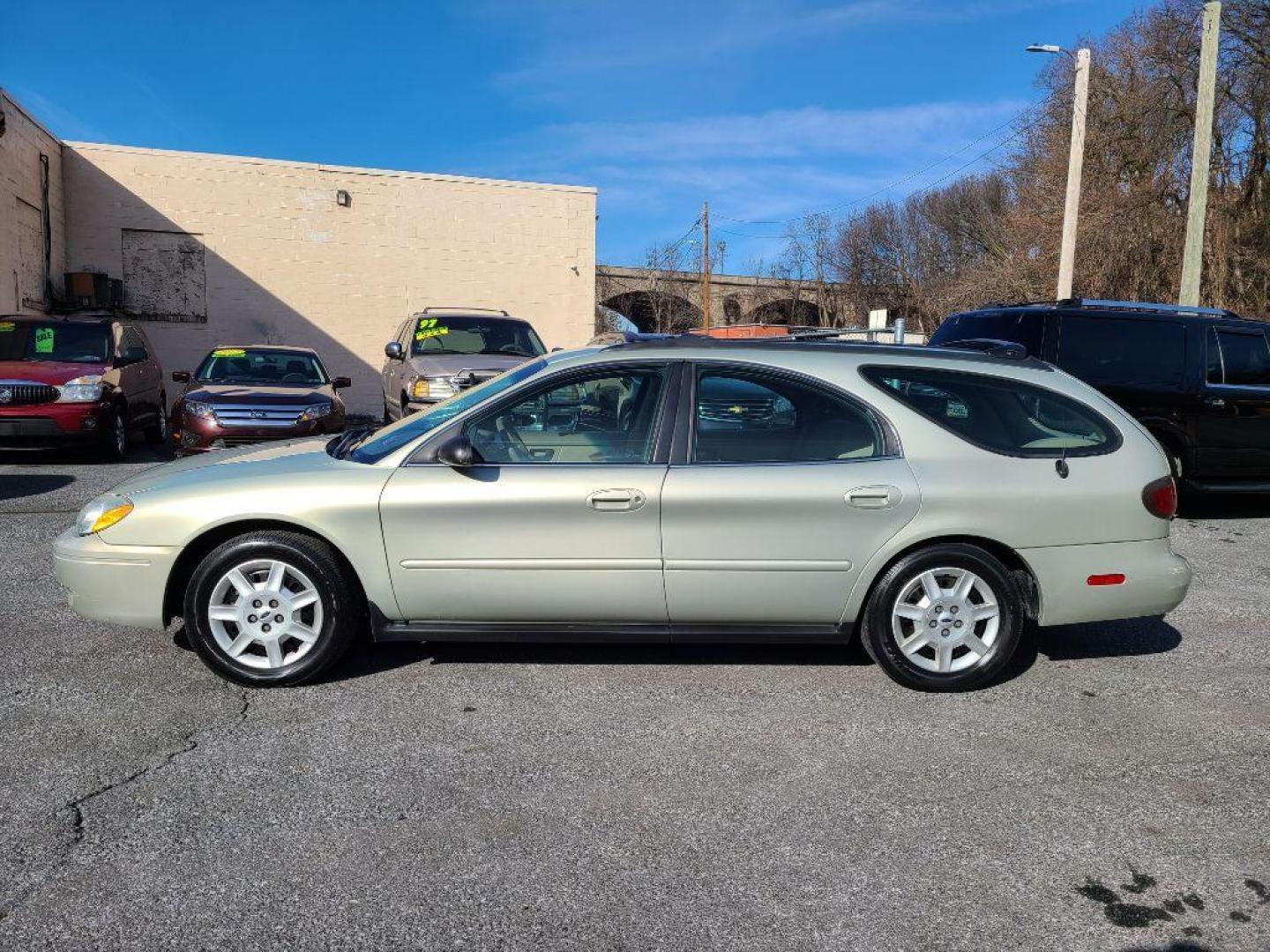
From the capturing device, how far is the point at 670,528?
416cm

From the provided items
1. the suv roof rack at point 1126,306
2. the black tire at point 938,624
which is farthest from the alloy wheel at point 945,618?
the suv roof rack at point 1126,306

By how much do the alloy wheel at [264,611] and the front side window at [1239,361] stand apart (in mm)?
7826

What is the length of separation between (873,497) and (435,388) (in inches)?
309

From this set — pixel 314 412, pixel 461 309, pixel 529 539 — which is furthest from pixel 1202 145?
pixel 529 539

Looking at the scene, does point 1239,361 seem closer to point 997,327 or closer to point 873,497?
point 997,327

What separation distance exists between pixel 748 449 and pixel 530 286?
18945 mm

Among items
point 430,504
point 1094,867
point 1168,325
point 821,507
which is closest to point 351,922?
point 430,504

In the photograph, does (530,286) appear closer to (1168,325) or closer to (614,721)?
(1168,325)

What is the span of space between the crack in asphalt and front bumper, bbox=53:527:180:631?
22.1 inches

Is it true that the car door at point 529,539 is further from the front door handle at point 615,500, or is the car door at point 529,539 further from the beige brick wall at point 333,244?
the beige brick wall at point 333,244

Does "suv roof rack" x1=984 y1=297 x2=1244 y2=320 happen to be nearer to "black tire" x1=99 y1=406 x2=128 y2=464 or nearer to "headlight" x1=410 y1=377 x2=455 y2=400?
"headlight" x1=410 y1=377 x2=455 y2=400

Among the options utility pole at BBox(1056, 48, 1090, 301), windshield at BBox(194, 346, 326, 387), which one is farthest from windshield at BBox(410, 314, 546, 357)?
utility pole at BBox(1056, 48, 1090, 301)

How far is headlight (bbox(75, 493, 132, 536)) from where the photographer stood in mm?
4219

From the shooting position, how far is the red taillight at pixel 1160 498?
4.37 metres
